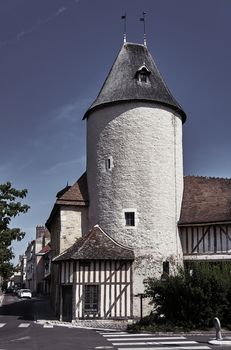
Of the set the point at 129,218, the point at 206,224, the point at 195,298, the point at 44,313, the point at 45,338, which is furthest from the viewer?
the point at 44,313

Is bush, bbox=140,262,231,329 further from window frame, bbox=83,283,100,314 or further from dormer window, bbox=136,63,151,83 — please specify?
dormer window, bbox=136,63,151,83

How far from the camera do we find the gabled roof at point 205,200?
846 inches

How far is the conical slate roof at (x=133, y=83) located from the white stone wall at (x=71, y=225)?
4.71 meters

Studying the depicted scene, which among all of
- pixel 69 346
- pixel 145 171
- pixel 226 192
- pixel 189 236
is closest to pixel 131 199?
pixel 145 171

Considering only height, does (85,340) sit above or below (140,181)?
below

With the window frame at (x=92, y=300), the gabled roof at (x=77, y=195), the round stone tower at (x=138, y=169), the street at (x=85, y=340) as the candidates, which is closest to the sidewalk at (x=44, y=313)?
the window frame at (x=92, y=300)

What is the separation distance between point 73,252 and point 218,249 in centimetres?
615

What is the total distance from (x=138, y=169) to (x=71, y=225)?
13.1ft

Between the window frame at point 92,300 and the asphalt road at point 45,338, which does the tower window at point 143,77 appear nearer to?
the window frame at point 92,300

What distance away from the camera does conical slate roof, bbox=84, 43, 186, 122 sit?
876 inches

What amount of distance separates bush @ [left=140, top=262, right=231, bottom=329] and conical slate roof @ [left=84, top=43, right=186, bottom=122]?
844 centimetres

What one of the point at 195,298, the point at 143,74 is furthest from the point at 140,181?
the point at 195,298

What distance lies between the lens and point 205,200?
22.7 meters

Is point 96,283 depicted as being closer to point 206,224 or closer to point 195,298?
point 195,298
